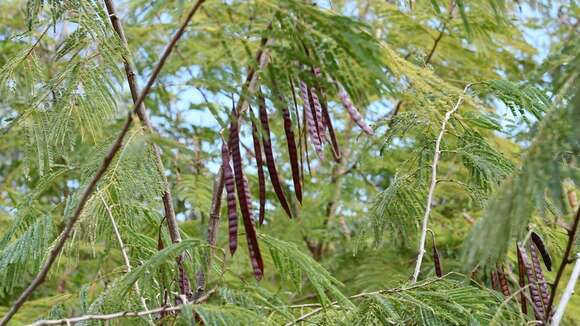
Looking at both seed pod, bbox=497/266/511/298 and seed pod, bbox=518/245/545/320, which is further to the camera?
seed pod, bbox=497/266/511/298

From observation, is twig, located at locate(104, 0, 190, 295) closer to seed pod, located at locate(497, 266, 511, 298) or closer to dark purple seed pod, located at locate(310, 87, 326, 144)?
dark purple seed pod, located at locate(310, 87, 326, 144)

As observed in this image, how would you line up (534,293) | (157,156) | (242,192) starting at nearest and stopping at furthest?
(242,192) < (534,293) < (157,156)

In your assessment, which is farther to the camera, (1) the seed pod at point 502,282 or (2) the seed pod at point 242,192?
(1) the seed pod at point 502,282

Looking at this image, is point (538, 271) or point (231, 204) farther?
point (538, 271)

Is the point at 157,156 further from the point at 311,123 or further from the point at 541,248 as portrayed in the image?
the point at 541,248

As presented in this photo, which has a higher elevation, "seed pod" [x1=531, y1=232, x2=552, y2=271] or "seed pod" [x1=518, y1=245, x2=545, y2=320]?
"seed pod" [x1=531, y1=232, x2=552, y2=271]

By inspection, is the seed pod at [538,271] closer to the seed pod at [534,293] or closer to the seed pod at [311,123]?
the seed pod at [534,293]

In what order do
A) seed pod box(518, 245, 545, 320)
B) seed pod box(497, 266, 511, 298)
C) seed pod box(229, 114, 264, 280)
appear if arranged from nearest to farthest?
seed pod box(229, 114, 264, 280)
seed pod box(518, 245, 545, 320)
seed pod box(497, 266, 511, 298)

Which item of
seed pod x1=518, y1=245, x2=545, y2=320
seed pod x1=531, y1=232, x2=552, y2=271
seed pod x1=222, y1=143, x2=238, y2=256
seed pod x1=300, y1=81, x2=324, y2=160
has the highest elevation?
seed pod x1=300, y1=81, x2=324, y2=160

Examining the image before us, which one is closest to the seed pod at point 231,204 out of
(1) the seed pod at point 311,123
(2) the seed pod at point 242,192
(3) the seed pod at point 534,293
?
(2) the seed pod at point 242,192

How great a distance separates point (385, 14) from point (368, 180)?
979 millimetres

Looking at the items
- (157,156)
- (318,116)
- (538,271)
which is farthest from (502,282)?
(157,156)

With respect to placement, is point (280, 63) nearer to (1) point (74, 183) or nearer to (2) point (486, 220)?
(2) point (486, 220)

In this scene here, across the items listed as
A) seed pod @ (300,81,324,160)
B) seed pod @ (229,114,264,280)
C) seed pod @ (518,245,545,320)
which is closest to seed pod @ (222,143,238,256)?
seed pod @ (229,114,264,280)
